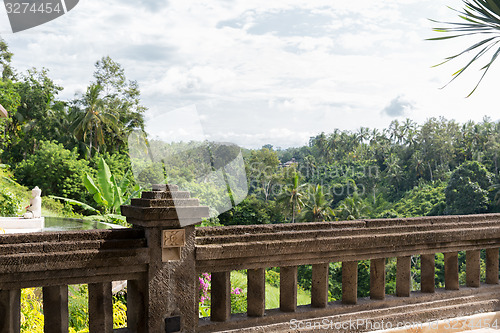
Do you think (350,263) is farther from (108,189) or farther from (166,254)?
(108,189)

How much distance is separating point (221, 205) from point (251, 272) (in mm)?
474

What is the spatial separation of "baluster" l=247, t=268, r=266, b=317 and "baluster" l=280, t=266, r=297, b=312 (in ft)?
0.49

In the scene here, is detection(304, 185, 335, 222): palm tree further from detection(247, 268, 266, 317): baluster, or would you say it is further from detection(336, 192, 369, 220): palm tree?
detection(247, 268, 266, 317): baluster

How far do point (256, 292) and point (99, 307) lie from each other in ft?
2.98

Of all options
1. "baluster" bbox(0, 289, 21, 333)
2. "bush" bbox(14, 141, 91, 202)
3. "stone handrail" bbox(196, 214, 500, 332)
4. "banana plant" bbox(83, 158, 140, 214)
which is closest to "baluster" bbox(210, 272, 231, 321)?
"stone handrail" bbox(196, 214, 500, 332)

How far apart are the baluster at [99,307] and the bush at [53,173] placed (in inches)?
1003

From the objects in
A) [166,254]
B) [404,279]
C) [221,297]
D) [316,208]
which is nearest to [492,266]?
[404,279]

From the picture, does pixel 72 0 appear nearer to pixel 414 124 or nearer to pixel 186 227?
pixel 186 227

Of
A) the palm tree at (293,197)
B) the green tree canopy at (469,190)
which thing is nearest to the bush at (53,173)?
the palm tree at (293,197)

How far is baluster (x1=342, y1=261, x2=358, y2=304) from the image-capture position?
121 inches

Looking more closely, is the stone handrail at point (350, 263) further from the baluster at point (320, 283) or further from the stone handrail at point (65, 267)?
the stone handrail at point (65, 267)

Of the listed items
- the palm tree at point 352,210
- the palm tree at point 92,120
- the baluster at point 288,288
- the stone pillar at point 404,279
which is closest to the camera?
the baluster at point 288,288

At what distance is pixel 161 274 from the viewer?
2521mm

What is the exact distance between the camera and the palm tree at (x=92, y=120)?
104 feet
